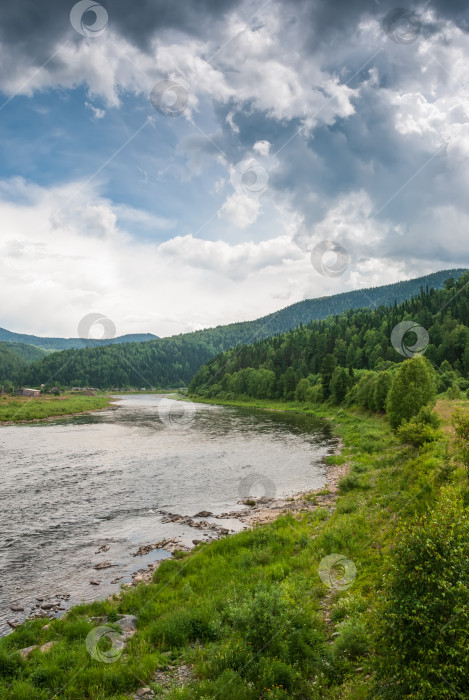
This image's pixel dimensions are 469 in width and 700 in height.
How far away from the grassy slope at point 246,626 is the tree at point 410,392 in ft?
78.9

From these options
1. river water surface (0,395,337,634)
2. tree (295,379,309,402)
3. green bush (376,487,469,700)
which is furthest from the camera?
tree (295,379,309,402)

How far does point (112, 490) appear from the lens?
1250 inches

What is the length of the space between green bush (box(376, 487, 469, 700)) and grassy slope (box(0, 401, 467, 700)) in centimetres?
81

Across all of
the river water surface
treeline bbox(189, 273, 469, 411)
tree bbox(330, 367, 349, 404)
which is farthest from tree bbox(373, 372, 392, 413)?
tree bbox(330, 367, 349, 404)

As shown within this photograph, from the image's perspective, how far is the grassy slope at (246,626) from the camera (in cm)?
938

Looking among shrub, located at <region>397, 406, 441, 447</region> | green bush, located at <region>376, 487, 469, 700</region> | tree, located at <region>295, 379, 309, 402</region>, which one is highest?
green bush, located at <region>376, 487, 469, 700</region>

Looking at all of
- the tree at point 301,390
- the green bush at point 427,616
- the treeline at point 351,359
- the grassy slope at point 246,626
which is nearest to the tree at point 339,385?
the treeline at point 351,359

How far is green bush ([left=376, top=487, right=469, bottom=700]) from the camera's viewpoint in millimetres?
6090

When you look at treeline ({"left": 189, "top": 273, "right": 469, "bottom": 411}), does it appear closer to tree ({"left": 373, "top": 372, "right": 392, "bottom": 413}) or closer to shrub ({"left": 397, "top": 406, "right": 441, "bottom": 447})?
tree ({"left": 373, "top": 372, "right": 392, "bottom": 413})

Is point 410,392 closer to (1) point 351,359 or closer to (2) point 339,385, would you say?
(2) point 339,385

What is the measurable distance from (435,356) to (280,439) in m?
80.4

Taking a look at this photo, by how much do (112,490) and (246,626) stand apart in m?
23.7

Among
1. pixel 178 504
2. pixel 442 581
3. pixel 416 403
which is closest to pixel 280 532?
pixel 178 504

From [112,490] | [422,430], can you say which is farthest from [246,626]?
[422,430]
